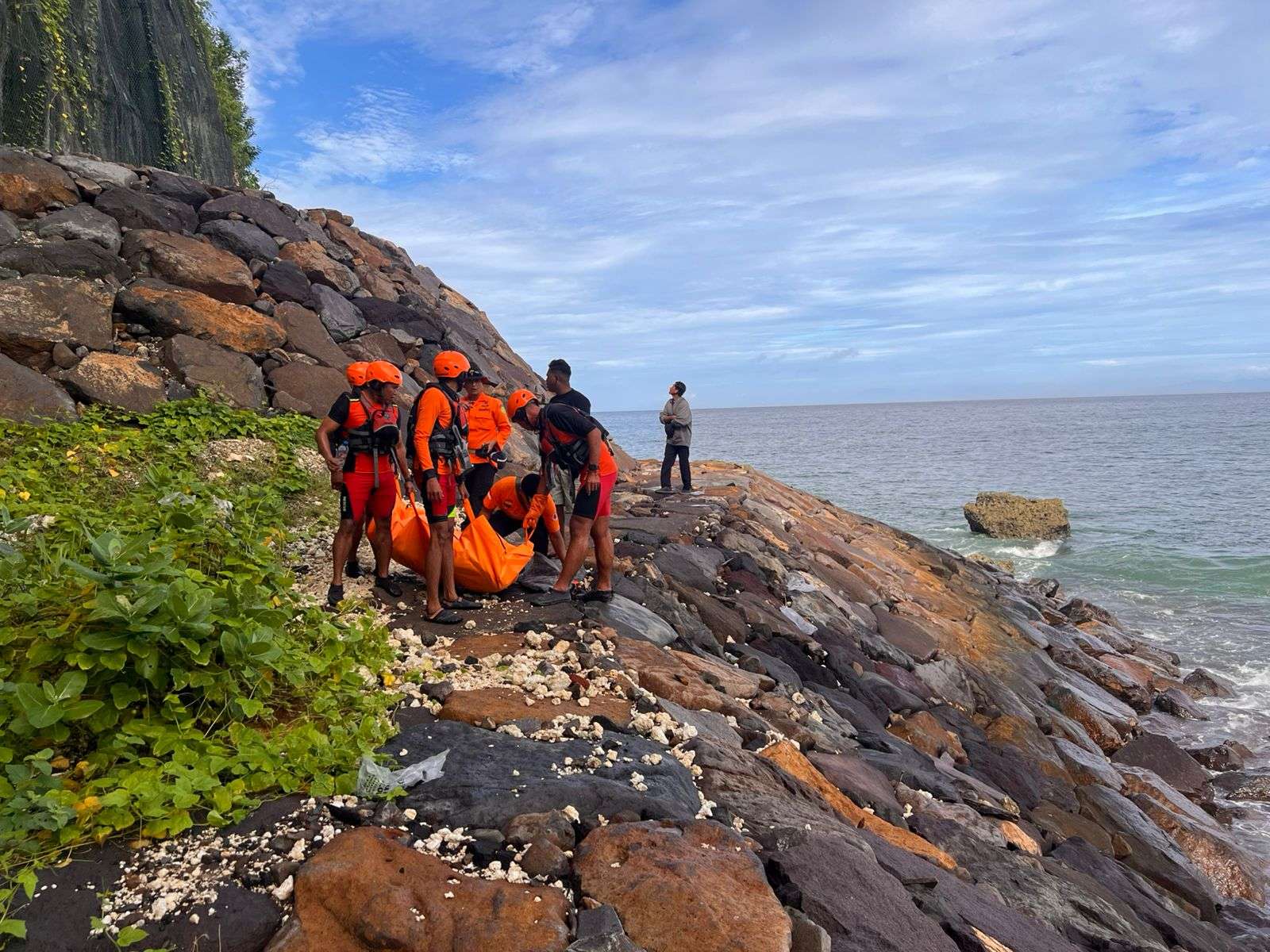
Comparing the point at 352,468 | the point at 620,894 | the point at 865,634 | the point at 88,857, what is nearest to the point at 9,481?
the point at 352,468

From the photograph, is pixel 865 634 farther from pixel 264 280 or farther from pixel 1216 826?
pixel 264 280

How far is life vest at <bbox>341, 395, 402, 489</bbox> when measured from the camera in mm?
7250

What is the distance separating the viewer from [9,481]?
8383mm

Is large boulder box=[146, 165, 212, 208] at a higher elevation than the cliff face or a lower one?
lower

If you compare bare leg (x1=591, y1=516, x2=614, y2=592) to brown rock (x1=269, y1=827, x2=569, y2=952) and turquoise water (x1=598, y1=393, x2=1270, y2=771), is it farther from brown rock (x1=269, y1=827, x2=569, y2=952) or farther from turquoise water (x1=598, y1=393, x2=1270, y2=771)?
turquoise water (x1=598, y1=393, x2=1270, y2=771)

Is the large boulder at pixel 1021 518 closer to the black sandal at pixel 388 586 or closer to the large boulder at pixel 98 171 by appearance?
the black sandal at pixel 388 586

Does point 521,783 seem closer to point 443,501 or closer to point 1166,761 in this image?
point 443,501

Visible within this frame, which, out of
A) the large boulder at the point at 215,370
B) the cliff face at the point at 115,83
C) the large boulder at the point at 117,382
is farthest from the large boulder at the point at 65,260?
the cliff face at the point at 115,83

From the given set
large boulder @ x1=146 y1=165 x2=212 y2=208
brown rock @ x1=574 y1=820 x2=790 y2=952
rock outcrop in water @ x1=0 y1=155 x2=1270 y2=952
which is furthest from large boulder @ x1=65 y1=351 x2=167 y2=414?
brown rock @ x1=574 y1=820 x2=790 y2=952

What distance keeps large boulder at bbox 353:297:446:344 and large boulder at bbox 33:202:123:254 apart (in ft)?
13.5

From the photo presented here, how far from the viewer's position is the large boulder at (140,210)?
13875 mm

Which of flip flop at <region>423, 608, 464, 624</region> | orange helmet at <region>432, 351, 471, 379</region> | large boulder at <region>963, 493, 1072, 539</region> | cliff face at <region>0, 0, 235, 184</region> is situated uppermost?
cliff face at <region>0, 0, 235, 184</region>

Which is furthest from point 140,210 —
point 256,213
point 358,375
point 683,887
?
point 683,887

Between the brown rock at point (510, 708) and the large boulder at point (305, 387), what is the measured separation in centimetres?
878
